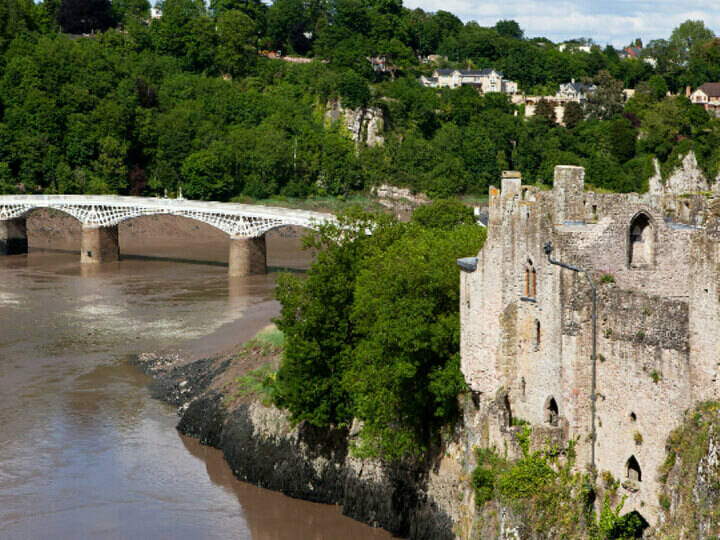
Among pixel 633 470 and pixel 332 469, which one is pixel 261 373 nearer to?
pixel 332 469

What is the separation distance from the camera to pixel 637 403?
3014 cm

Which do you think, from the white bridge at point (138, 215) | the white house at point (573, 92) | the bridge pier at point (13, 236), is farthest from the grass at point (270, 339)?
the white house at point (573, 92)

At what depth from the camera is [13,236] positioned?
109688 millimetres

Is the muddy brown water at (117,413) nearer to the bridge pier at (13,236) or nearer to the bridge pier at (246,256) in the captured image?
the bridge pier at (246,256)

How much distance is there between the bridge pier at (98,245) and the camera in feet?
343

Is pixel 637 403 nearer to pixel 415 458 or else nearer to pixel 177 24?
pixel 415 458

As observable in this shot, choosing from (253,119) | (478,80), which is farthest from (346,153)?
(478,80)

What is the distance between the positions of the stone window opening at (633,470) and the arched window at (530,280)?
232 inches

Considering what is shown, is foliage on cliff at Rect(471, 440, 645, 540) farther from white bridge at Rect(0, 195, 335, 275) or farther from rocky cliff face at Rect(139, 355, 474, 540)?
white bridge at Rect(0, 195, 335, 275)

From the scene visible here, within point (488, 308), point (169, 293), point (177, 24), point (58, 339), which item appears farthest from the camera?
→ point (177, 24)

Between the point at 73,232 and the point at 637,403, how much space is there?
95.6 metres

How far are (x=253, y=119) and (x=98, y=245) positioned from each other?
45.5 m

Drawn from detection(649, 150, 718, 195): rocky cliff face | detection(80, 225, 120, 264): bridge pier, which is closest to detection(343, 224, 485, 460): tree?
detection(80, 225, 120, 264): bridge pier

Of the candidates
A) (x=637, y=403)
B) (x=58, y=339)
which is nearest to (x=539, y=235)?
(x=637, y=403)
